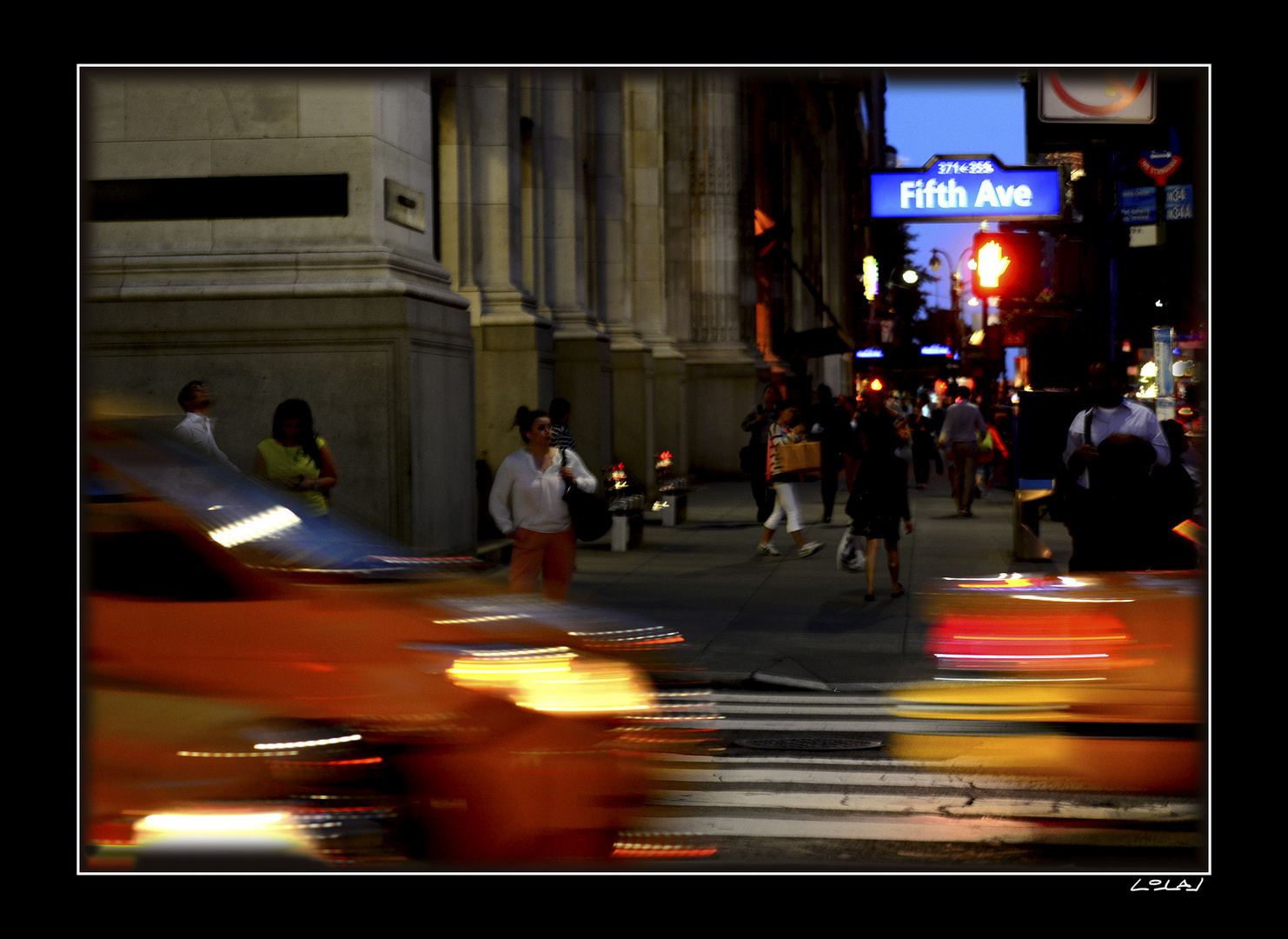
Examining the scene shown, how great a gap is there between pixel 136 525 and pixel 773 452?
41.1ft

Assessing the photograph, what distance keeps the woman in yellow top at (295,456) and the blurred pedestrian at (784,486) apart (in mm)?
7927

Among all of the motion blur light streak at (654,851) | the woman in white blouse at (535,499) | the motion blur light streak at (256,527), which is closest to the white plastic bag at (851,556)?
the woman in white blouse at (535,499)

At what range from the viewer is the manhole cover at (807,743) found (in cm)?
791

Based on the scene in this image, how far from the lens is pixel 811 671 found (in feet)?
33.2

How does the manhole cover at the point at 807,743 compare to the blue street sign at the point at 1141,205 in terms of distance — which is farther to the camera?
the blue street sign at the point at 1141,205

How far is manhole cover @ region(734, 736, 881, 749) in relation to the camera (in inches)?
311

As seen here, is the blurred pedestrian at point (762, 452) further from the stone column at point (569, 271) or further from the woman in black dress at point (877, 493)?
the woman in black dress at point (877, 493)

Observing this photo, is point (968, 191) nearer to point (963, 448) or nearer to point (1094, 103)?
point (963, 448)

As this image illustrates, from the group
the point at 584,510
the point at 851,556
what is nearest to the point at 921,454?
the point at 851,556

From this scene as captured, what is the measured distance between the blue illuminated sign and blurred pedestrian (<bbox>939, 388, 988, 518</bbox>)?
17.8 feet

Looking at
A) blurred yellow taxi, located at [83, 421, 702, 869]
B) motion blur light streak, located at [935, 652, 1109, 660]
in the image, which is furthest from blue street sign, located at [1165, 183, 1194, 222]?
blurred yellow taxi, located at [83, 421, 702, 869]

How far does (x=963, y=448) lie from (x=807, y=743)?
1555 centimetres

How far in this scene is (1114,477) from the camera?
10.2 meters
